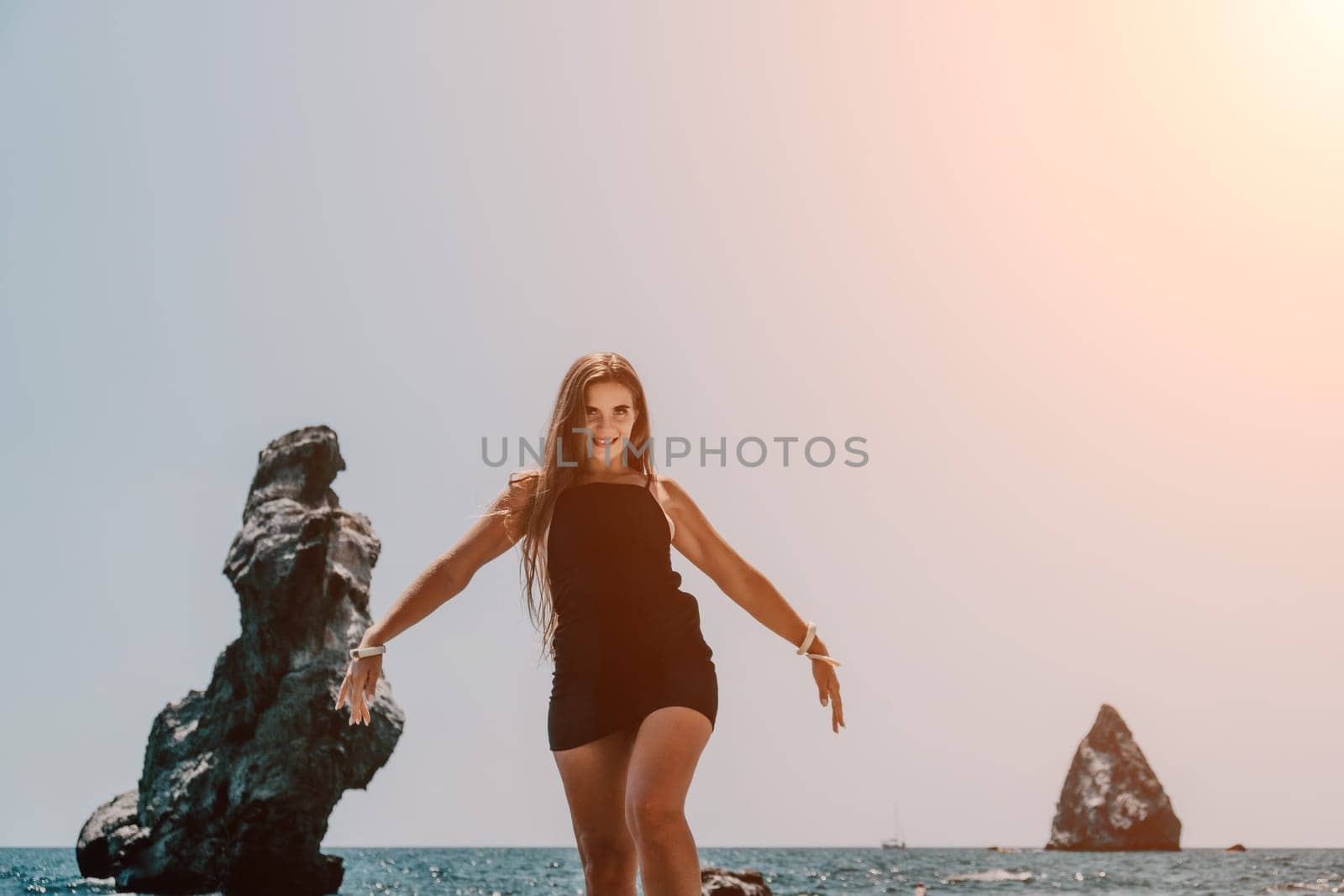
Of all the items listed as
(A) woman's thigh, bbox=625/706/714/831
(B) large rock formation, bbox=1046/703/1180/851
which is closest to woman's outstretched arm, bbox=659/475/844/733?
(A) woman's thigh, bbox=625/706/714/831

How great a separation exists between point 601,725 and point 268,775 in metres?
24.4

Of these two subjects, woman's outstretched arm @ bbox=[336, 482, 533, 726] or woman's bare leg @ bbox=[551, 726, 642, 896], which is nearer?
woman's bare leg @ bbox=[551, 726, 642, 896]

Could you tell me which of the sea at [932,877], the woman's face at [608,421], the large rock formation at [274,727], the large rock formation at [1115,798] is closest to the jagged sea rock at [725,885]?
the large rock formation at [274,727]

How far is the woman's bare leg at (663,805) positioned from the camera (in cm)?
347

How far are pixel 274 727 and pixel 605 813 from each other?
2463 centimetres

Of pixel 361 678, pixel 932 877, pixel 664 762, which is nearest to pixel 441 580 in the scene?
pixel 361 678

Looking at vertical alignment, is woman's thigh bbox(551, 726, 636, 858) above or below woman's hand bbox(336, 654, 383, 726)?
below

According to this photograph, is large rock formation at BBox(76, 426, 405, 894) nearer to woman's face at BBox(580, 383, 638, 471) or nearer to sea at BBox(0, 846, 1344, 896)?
sea at BBox(0, 846, 1344, 896)

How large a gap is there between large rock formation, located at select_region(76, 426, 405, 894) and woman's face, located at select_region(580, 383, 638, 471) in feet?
74.8

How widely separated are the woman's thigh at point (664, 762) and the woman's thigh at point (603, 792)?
12 cm

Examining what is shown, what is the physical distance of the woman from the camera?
3.62m

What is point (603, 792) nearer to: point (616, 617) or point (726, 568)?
point (616, 617)

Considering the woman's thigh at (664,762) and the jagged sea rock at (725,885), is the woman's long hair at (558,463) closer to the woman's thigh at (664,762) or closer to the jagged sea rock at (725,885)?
the woman's thigh at (664,762)

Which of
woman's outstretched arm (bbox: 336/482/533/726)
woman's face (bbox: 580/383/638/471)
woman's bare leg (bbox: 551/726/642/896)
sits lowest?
woman's bare leg (bbox: 551/726/642/896)
